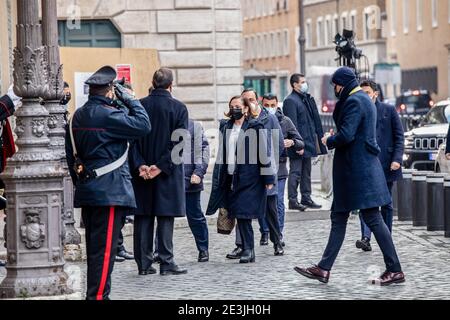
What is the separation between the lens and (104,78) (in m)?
12.9

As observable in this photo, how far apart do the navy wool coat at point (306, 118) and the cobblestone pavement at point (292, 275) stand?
3198 millimetres

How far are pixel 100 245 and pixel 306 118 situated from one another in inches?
433

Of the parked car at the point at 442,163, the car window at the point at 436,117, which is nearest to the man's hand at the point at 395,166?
the parked car at the point at 442,163

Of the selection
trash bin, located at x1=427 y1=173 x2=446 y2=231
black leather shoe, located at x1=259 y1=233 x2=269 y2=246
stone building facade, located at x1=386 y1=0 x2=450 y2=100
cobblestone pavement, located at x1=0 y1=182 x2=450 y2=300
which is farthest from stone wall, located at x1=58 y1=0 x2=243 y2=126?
stone building facade, located at x1=386 y1=0 x2=450 y2=100

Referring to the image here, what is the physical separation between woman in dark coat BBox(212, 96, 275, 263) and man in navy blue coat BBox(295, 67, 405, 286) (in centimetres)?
215

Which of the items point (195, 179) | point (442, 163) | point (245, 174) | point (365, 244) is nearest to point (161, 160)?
point (195, 179)

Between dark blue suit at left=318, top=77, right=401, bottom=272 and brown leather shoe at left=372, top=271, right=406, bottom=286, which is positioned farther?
dark blue suit at left=318, top=77, right=401, bottom=272

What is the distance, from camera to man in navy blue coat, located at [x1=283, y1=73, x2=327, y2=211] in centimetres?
2308

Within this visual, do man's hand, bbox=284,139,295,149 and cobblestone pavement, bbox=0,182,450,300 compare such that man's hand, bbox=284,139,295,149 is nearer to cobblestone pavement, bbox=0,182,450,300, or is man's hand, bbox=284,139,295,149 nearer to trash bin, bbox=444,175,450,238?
cobblestone pavement, bbox=0,182,450,300

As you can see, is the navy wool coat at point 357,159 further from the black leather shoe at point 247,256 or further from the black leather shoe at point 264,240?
the black leather shoe at point 264,240

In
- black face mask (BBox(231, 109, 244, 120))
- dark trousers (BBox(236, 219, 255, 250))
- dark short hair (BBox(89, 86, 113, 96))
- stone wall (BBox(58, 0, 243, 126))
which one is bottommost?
dark trousers (BBox(236, 219, 255, 250))

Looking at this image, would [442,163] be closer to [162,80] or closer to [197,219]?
[197,219]

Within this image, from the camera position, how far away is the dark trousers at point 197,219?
1741 centimetres
